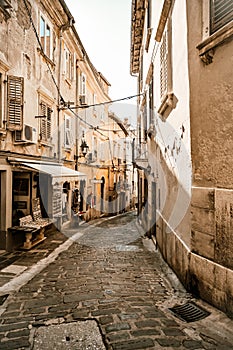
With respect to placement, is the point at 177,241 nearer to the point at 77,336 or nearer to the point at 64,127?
the point at 77,336

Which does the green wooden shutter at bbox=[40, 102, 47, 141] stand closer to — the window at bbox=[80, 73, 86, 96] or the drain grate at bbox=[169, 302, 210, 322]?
the window at bbox=[80, 73, 86, 96]

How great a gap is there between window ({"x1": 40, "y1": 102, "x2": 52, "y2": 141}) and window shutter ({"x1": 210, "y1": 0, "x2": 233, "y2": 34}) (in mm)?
7677

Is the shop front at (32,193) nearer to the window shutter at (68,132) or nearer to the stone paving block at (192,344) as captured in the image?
the window shutter at (68,132)

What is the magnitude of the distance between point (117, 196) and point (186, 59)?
26515mm

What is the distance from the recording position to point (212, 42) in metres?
5.12

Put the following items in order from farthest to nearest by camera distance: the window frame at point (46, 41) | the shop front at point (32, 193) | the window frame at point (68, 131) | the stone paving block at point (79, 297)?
the window frame at point (68, 131)
the window frame at point (46, 41)
the shop front at point (32, 193)
the stone paving block at point (79, 297)

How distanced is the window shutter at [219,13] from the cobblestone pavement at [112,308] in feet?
16.9

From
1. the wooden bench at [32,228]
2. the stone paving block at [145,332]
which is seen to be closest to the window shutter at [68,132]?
the wooden bench at [32,228]

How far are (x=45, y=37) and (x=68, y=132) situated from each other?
4.98 m

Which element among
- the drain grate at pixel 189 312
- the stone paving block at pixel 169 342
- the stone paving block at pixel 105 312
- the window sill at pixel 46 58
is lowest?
the drain grate at pixel 189 312

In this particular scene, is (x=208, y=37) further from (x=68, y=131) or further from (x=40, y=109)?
(x=68, y=131)

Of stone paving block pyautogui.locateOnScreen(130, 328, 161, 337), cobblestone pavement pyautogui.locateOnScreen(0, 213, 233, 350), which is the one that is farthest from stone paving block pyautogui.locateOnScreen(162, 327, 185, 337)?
stone paving block pyautogui.locateOnScreen(130, 328, 161, 337)

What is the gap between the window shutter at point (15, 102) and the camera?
916cm

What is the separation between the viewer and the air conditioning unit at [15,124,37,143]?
948 centimetres
